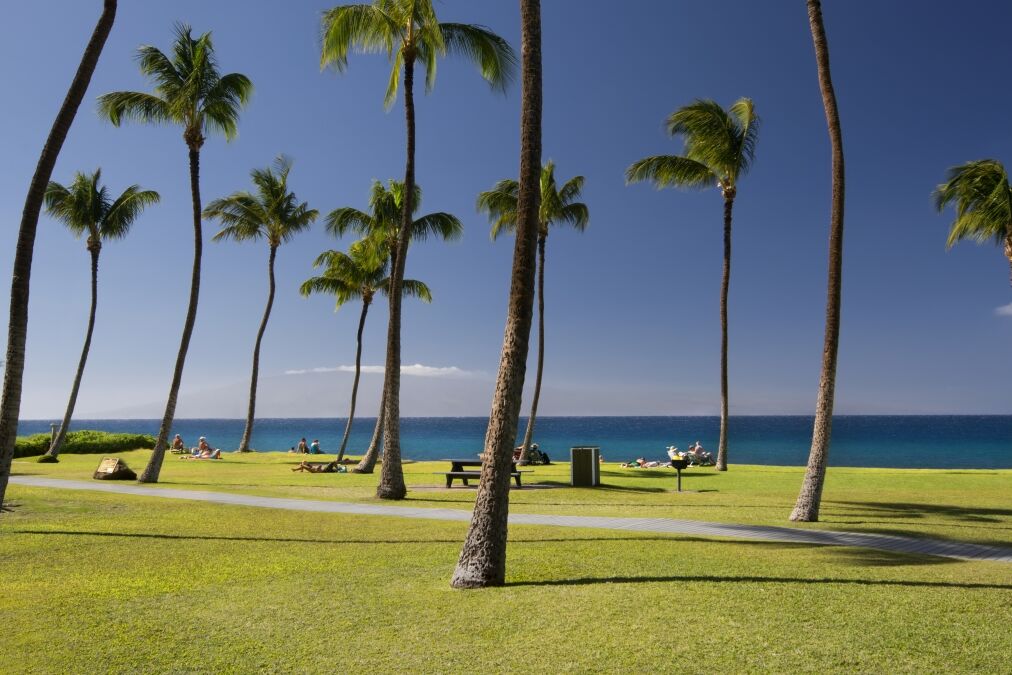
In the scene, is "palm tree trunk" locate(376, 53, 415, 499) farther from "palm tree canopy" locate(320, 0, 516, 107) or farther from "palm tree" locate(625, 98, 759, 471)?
"palm tree" locate(625, 98, 759, 471)

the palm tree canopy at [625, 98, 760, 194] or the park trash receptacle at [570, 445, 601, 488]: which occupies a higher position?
the palm tree canopy at [625, 98, 760, 194]

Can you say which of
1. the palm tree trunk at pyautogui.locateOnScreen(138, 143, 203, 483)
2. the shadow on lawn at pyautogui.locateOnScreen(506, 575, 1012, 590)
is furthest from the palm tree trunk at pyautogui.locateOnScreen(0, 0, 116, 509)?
the palm tree trunk at pyautogui.locateOnScreen(138, 143, 203, 483)

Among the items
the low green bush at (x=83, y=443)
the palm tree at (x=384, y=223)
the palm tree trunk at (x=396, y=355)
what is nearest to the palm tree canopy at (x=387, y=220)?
the palm tree at (x=384, y=223)

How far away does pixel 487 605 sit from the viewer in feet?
21.2

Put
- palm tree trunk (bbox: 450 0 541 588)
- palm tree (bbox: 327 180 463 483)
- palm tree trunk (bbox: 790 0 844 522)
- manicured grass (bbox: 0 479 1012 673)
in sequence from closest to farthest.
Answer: manicured grass (bbox: 0 479 1012 673) < palm tree trunk (bbox: 450 0 541 588) < palm tree trunk (bbox: 790 0 844 522) < palm tree (bbox: 327 180 463 483)

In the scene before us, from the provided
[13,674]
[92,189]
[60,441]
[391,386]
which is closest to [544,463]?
[391,386]

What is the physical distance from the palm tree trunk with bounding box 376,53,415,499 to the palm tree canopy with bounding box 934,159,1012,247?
60.6 ft

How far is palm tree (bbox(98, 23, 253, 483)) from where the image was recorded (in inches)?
815

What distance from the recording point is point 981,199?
2336 cm

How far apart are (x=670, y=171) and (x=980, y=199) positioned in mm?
10442

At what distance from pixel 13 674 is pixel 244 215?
112 feet

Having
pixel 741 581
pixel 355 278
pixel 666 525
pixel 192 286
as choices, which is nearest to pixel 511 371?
pixel 741 581

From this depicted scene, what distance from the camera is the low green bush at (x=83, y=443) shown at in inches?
1276

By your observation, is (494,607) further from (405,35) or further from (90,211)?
(90,211)
